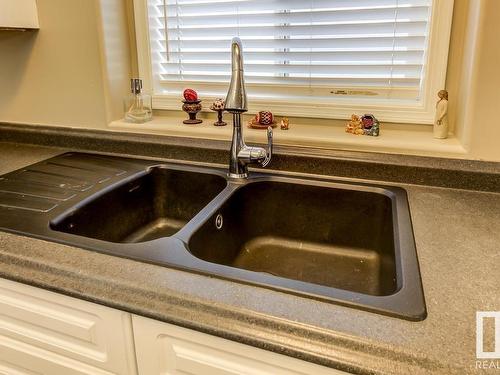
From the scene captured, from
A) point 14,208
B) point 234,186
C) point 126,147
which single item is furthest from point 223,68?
point 14,208

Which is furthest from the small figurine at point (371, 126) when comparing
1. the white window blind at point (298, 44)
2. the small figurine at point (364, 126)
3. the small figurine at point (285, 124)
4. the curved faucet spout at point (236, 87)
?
the curved faucet spout at point (236, 87)

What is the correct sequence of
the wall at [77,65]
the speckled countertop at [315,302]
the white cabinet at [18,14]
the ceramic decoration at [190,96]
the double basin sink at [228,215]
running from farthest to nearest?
the ceramic decoration at [190,96], the white cabinet at [18,14], the wall at [77,65], the double basin sink at [228,215], the speckled countertop at [315,302]

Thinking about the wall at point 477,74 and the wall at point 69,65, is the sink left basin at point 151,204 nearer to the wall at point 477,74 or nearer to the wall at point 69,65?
the wall at point 69,65

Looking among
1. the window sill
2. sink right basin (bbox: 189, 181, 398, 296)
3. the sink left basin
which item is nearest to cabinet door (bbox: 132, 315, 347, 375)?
sink right basin (bbox: 189, 181, 398, 296)

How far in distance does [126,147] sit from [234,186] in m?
0.49

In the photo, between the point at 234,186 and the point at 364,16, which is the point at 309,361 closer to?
the point at 234,186

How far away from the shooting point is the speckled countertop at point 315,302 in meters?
0.56

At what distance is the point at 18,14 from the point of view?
1.37 metres

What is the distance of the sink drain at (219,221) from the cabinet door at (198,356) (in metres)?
0.35

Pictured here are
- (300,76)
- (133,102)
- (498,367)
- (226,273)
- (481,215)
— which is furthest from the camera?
(133,102)

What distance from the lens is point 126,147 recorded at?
1.42 m

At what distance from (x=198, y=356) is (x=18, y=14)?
127 cm

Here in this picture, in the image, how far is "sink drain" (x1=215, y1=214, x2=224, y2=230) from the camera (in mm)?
1013

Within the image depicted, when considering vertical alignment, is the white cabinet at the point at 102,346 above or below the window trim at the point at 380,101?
below
